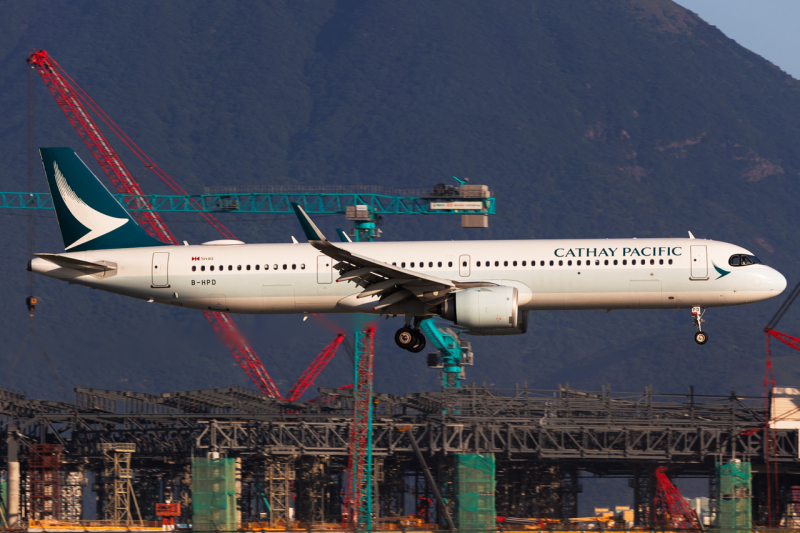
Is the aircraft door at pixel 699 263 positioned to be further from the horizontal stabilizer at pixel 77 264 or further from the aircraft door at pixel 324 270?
the horizontal stabilizer at pixel 77 264

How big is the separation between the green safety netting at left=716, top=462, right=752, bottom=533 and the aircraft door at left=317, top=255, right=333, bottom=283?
238 feet

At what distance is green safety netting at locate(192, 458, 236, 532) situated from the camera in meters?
115

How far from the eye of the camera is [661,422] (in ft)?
412

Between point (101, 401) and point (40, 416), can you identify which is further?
point (101, 401)

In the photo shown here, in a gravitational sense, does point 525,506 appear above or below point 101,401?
below

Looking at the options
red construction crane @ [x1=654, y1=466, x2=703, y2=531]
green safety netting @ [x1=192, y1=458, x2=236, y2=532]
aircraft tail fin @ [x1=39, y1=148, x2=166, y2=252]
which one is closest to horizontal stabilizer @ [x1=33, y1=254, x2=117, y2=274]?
aircraft tail fin @ [x1=39, y1=148, x2=166, y2=252]

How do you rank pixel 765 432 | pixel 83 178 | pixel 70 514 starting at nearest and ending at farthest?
1. pixel 83 178
2. pixel 765 432
3. pixel 70 514

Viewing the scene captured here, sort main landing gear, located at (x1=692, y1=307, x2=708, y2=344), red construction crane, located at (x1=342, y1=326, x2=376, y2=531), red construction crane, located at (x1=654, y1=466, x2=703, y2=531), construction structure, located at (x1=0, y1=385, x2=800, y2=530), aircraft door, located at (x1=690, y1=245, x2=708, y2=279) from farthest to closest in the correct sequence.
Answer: construction structure, located at (x1=0, y1=385, x2=800, y2=530), red construction crane, located at (x1=654, y1=466, x2=703, y2=531), red construction crane, located at (x1=342, y1=326, x2=376, y2=531), main landing gear, located at (x1=692, y1=307, x2=708, y2=344), aircraft door, located at (x1=690, y1=245, x2=708, y2=279)

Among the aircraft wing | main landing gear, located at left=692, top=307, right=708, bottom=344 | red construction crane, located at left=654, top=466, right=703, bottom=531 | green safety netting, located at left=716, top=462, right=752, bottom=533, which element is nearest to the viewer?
the aircraft wing

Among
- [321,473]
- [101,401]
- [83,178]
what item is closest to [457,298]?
[83,178]

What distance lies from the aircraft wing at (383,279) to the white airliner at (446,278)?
0.23 ft

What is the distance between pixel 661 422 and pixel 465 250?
265ft

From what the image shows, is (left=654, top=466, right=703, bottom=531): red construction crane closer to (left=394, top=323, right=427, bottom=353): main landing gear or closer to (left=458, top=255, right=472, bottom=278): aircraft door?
(left=394, top=323, right=427, bottom=353): main landing gear

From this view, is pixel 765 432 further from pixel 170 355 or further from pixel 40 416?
pixel 40 416
